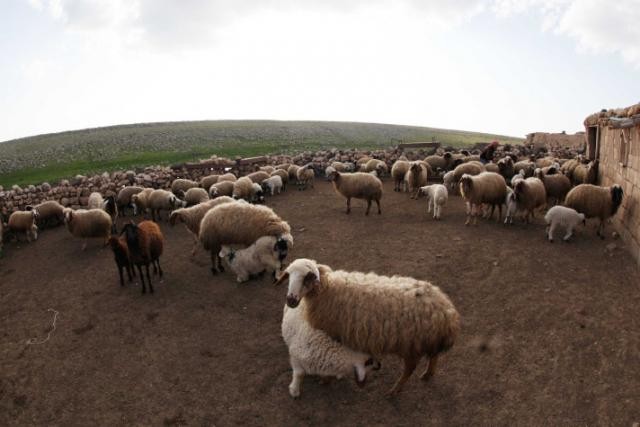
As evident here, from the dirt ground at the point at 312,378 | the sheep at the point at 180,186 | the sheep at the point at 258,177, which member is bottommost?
the dirt ground at the point at 312,378

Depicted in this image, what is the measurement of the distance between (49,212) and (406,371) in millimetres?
16385

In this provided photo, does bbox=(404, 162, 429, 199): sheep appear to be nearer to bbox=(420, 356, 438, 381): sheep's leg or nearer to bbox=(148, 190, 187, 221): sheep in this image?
bbox=(148, 190, 187, 221): sheep

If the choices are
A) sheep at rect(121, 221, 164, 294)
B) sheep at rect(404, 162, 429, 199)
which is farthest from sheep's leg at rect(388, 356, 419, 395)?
sheep at rect(404, 162, 429, 199)

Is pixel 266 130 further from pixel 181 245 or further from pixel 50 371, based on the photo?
pixel 50 371

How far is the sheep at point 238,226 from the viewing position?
995cm

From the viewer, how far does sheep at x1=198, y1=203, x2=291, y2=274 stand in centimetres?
995

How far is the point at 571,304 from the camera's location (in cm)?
782

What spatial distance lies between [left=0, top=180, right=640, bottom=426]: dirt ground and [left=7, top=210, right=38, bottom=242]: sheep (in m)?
3.32

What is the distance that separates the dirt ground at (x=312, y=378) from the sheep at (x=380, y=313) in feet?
2.82

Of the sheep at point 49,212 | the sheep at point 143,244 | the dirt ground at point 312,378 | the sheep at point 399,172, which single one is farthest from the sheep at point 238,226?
the sheep at point 399,172

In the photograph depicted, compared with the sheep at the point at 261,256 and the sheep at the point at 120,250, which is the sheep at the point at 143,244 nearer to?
the sheep at the point at 120,250

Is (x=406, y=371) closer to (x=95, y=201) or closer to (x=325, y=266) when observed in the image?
(x=325, y=266)

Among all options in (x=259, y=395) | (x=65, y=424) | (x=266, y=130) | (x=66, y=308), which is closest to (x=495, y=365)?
(x=259, y=395)

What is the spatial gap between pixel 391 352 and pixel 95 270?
32.2ft
